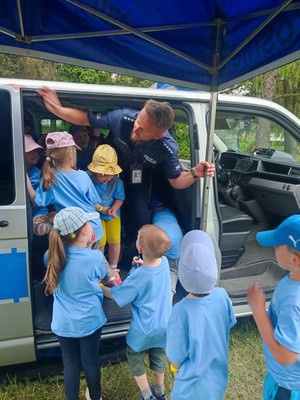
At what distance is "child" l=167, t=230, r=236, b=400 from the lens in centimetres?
151

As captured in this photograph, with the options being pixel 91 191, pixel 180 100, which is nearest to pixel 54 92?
pixel 91 191

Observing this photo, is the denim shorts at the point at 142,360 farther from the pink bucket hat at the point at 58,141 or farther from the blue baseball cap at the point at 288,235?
the pink bucket hat at the point at 58,141

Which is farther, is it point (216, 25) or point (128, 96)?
point (128, 96)

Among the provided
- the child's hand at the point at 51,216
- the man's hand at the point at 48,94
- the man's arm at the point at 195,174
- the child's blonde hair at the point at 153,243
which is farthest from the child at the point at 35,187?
the man's arm at the point at 195,174

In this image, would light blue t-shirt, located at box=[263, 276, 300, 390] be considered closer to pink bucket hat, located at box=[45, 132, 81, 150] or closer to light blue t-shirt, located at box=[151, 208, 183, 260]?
light blue t-shirt, located at box=[151, 208, 183, 260]

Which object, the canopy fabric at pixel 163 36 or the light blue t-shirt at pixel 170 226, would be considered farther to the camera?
the light blue t-shirt at pixel 170 226

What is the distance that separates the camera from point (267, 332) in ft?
4.63

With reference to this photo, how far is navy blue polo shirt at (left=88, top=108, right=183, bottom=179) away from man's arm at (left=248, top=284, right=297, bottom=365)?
4.32 feet

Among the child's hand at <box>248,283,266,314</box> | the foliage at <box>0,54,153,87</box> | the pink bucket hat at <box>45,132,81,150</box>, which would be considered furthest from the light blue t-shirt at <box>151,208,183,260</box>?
the foliage at <box>0,54,153,87</box>

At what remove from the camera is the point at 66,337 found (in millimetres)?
2004

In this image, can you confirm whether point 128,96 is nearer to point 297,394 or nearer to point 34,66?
point 297,394

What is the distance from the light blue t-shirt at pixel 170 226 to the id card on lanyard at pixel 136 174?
331mm

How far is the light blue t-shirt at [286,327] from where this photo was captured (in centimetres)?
133

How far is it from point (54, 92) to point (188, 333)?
1674 millimetres
